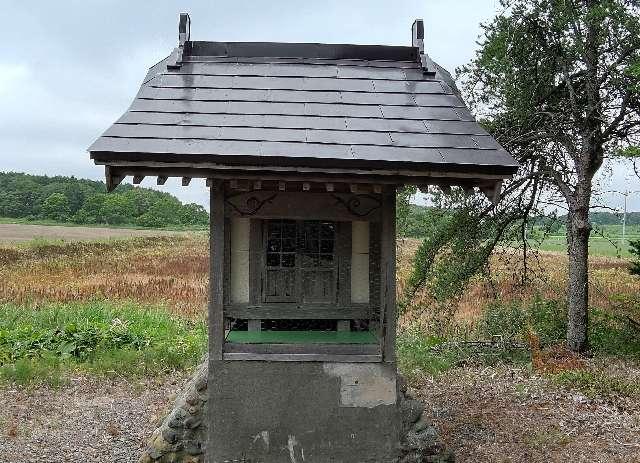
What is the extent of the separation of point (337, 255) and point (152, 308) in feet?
31.9

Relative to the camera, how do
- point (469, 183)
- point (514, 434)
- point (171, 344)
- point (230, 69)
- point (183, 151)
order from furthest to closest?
point (171, 344) < point (514, 434) < point (230, 69) < point (469, 183) < point (183, 151)

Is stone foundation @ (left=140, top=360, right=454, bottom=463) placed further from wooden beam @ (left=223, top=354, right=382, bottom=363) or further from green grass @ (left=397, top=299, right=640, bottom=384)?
green grass @ (left=397, top=299, right=640, bottom=384)

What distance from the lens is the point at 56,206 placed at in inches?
2060

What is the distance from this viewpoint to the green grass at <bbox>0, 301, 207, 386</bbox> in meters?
8.94

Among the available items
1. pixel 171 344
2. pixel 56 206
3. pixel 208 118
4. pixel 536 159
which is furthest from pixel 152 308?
pixel 56 206

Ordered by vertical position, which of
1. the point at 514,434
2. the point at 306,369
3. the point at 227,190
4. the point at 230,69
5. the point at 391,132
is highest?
the point at 230,69

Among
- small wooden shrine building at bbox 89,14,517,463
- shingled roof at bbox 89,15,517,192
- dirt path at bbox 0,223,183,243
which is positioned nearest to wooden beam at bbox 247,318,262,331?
small wooden shrine building at bbox 89,14,517,463

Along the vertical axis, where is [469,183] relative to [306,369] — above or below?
above

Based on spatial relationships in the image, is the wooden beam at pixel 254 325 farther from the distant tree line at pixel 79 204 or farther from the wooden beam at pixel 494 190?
the distant tree line at pixel 79 204

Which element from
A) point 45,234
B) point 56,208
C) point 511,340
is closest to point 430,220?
point 511,340

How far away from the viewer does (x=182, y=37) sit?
553 centimetres

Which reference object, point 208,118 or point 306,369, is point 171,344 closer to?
point 306,369

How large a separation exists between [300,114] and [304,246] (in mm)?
1140

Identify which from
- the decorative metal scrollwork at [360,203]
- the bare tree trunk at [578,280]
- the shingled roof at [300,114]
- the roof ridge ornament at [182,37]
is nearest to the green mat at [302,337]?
the decorative metal scrollwork at [360,203]
